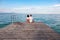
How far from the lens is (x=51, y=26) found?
1548 millimetres

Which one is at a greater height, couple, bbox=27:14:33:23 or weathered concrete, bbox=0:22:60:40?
couple, bbox=27:14:33:23

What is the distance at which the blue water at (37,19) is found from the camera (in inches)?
60.2

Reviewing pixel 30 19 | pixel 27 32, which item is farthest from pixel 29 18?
pixel 27 32

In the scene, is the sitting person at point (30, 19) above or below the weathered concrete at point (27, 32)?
above

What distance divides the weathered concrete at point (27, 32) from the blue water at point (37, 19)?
0.06m

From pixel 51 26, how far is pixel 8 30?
0.61m

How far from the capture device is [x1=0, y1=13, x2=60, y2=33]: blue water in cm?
153

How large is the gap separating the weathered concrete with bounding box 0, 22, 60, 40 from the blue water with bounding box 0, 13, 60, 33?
0.18 ft

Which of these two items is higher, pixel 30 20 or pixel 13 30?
pixel 30 20

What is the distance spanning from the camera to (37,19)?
1.56 meters

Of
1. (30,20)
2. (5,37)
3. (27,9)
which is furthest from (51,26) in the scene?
(5,37)

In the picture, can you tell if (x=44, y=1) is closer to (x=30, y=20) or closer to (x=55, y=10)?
(x=55, y=10)

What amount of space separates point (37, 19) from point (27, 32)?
231 millimetres

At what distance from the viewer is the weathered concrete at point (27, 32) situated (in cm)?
154
